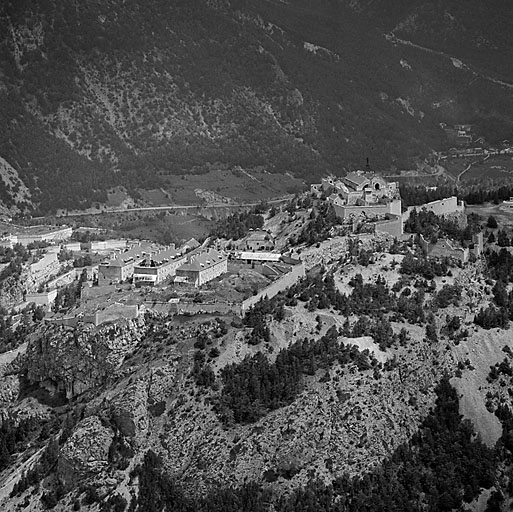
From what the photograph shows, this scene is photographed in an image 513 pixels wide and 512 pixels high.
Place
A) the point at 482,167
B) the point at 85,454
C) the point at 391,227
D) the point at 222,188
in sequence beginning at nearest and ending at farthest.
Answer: the point at 85,454, the point at 391,227, the point at 222,188, the point at 482,167

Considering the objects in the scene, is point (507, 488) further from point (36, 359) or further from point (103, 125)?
point (103, 125)

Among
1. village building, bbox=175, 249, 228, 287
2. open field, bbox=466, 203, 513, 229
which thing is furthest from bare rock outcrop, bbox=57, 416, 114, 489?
open field, bbox=466, 203, 513, 229

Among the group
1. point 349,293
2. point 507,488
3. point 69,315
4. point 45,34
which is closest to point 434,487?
point 507,488

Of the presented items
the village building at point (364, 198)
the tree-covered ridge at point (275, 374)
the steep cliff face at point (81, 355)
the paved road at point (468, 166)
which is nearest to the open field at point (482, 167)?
the paved road at point (468, 166)

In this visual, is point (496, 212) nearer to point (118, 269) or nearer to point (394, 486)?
point (118, 269)

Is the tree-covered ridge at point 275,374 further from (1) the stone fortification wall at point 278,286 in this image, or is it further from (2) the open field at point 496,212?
(2) the open field at point 496,212

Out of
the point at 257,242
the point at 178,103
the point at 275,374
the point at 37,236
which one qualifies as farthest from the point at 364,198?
the point at 178,103
